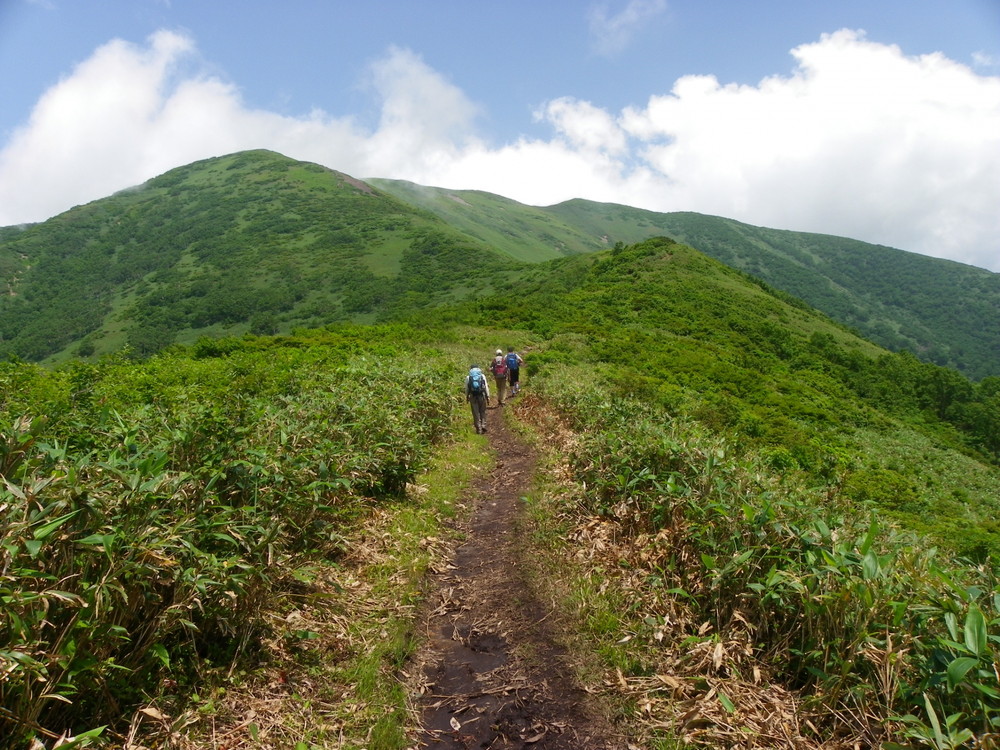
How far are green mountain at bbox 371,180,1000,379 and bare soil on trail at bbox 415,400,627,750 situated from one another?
135 meters

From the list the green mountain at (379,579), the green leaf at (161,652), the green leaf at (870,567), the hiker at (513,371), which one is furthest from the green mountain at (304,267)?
the green leaf at (161,652)

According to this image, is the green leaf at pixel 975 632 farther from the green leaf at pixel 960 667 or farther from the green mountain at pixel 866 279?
the green mountain at pixel 866 279

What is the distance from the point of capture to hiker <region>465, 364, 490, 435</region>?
13289 millimetres

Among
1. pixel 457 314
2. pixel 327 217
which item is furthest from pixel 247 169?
pixel 457 314

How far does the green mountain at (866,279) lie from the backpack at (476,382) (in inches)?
5010

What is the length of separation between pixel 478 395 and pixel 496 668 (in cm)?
929

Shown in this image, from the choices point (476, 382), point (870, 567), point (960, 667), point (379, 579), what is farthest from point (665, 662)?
point (476, 382)

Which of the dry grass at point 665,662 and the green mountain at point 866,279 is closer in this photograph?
the dry grass at point 665,662

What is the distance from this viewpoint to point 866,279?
172 m

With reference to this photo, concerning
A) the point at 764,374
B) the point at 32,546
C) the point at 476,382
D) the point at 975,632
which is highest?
the point at 764,374

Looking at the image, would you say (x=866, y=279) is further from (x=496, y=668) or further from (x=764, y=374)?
(x=496, y=668)

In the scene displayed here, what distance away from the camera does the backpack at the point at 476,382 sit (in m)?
13.2

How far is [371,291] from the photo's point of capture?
90312 millimetres

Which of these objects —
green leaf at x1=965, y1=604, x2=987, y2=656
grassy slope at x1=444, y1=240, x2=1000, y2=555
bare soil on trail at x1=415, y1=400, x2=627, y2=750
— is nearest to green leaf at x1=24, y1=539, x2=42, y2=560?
bare soil on trail at x1=415, y1=400, x2=627, y2=750
